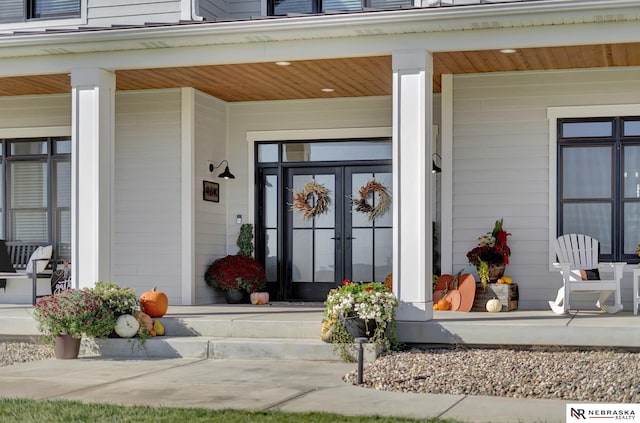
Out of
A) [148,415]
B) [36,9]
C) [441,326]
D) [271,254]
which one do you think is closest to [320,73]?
[271,254]

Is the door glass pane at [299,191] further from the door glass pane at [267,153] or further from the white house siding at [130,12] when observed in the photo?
the white house siding at [130,12]

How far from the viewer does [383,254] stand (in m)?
12.7

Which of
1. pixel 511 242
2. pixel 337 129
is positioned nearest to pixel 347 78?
pixel 337 129

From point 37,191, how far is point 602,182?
7.39 metres

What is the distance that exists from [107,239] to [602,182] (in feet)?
18.6

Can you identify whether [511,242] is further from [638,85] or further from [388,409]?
[388,409]

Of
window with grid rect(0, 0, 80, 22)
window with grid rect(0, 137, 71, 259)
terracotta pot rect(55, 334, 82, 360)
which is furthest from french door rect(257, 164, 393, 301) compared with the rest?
terracotta pot rect(55, 334, 82, 360)

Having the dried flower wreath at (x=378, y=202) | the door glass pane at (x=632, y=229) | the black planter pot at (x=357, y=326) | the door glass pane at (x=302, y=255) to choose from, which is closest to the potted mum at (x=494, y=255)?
the door glass pane at (x=632, y=229)

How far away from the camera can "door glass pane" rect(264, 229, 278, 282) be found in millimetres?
13109

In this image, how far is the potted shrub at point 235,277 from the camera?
40.5 ft

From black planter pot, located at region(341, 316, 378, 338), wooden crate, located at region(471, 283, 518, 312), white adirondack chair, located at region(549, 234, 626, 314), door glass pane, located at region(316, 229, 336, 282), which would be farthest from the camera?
door glass pane, located at region(316, 229, 336, 282)

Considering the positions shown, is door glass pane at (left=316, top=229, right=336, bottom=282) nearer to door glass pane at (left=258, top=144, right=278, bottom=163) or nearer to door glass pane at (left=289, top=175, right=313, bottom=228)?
door glass pane at (left=289, top=175, right=313, bottom=228)

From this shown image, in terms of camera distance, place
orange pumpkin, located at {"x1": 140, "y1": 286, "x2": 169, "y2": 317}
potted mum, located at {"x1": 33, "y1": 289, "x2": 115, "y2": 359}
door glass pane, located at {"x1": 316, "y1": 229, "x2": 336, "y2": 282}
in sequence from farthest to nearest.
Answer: door glass pane, located at {"x1": 316, "y1": 229, "x2": 336, "y2": 282}, orange pumpkin, located at {"x1": 140, "y1": 286, "x2": 169, "y2": 317}, potted mum, located at {"x1": 33, "y1": 289, "x2": 115, "y2": 359}

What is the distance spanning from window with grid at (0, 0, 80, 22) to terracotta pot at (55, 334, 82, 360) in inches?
203
